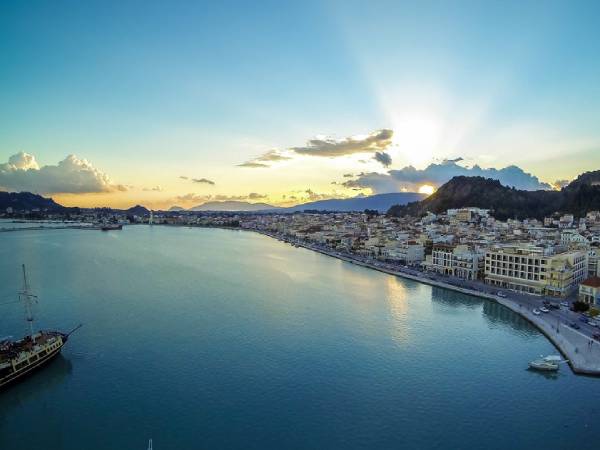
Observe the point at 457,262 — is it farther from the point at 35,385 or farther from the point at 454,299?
the point at 35,385

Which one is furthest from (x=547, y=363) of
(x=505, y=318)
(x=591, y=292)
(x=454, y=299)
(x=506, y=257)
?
(x=506, y=257)

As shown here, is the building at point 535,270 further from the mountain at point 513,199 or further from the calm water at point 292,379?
the mountain at point 513,199

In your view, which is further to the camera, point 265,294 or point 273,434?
point 265,294

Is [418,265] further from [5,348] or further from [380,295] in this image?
[5,348]

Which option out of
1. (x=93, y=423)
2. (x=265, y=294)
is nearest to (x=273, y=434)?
(x=93, y=423)

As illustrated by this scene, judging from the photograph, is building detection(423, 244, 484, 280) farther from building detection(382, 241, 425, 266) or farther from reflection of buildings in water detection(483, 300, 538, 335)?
reflection of buildings in water detection(483, 300, 538, 335)

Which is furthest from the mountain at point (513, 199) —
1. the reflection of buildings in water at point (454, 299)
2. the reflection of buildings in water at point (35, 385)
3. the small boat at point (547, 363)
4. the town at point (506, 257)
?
the reflection of buildings in water at point (35, 385)
